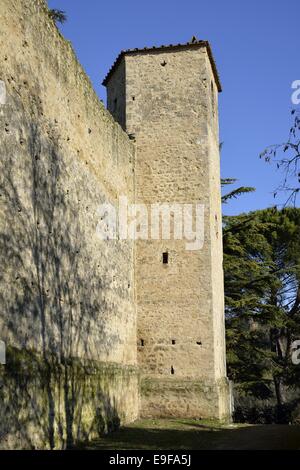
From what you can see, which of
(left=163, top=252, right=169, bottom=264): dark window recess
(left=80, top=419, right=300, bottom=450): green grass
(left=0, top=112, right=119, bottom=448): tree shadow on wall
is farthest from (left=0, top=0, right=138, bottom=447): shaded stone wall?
(left=163, top=252, right=169, bottom=264): dark window recess

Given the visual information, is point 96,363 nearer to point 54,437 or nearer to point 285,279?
point 54,437

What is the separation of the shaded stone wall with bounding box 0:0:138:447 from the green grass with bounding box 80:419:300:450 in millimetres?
490

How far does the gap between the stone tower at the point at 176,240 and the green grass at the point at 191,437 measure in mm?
850

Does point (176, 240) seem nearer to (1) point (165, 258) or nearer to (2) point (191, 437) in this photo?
(1) point (165, 258)

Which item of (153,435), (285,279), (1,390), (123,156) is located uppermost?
(123,156)

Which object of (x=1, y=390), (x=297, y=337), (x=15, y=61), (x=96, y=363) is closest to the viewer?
(x=1, y=390)

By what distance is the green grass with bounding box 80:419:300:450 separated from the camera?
8.19 meters

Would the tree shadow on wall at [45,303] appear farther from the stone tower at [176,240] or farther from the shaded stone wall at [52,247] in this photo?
the stone tower at [176,240]

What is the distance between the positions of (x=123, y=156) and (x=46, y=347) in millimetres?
5956

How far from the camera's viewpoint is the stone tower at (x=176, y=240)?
40.1 ft

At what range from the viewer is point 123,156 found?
40.7 ft

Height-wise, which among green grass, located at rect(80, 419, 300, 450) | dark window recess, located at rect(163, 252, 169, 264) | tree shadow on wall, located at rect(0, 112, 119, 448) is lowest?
green grass, located at rect(80, 419, 300, 450)

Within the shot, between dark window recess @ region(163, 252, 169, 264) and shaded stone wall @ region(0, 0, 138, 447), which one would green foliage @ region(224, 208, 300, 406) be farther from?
shaded stone wall @ region(0, 0, 138, 447)
